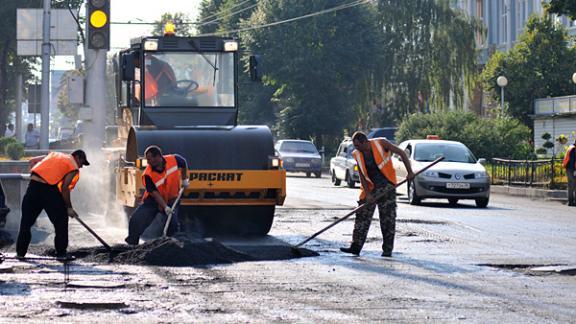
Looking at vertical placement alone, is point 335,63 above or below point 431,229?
above

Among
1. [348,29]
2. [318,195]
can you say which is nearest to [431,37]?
[348,29]

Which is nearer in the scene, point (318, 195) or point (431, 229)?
point (431, 229)

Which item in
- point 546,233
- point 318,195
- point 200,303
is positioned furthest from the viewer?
point 318,195

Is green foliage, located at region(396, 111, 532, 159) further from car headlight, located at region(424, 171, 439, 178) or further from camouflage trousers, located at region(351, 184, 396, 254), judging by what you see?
camouflage trousers, located at region(351, 184, 396, 254)

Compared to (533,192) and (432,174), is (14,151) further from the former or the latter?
(533,192)

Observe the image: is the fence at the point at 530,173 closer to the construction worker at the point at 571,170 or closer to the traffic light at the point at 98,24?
the construction worker at the point at 571,170

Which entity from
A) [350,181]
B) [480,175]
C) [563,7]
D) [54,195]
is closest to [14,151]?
[480,175]

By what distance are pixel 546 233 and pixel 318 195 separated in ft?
42.6

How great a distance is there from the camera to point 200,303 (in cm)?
1045

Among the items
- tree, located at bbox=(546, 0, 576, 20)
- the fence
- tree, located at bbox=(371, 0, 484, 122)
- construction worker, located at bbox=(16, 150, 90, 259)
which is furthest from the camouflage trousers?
tree, located at bbox=(371, 0, 484, 122)

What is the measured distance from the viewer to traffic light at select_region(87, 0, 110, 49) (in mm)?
19625

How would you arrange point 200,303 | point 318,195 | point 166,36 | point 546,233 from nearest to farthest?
point 200,303, point 546,233, point 166,36, point 318,195

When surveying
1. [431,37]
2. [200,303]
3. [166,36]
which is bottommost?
[200,303]

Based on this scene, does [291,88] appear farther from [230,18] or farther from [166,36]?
[166,36]
